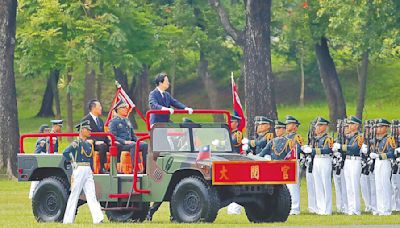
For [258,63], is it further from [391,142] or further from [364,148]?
[391,142]

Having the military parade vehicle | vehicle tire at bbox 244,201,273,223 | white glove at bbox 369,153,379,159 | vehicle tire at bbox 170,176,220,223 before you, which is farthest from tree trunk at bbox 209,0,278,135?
vehicle tire at bbox 170,176,220,223

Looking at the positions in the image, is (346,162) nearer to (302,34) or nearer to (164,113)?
(164,113)

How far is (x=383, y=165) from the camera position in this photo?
2917 centimetres

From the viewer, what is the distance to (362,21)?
49.9 meters

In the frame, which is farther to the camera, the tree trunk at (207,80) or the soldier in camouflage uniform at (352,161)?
the tree trunk at (207,80)

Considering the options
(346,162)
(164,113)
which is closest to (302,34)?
(346,162)

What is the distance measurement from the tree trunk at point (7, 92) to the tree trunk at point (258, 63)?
6.76 metres

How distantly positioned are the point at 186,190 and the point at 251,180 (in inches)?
43.2

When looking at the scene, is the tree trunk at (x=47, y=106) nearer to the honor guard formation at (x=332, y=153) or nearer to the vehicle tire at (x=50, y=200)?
the honor guard formation at (x=332, y=153)

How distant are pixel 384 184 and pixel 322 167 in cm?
137

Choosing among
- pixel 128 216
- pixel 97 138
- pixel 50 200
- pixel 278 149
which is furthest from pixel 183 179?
pixel 278 149

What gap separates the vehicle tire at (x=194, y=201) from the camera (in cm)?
2483

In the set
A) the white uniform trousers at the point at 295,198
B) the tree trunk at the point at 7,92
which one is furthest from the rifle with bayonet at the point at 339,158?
the tree trunk at the point at 7,92

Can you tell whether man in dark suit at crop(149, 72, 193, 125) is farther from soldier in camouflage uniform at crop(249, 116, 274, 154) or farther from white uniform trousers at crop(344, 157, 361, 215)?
white uniform trousers at crop(344, 157, 361, 215)
